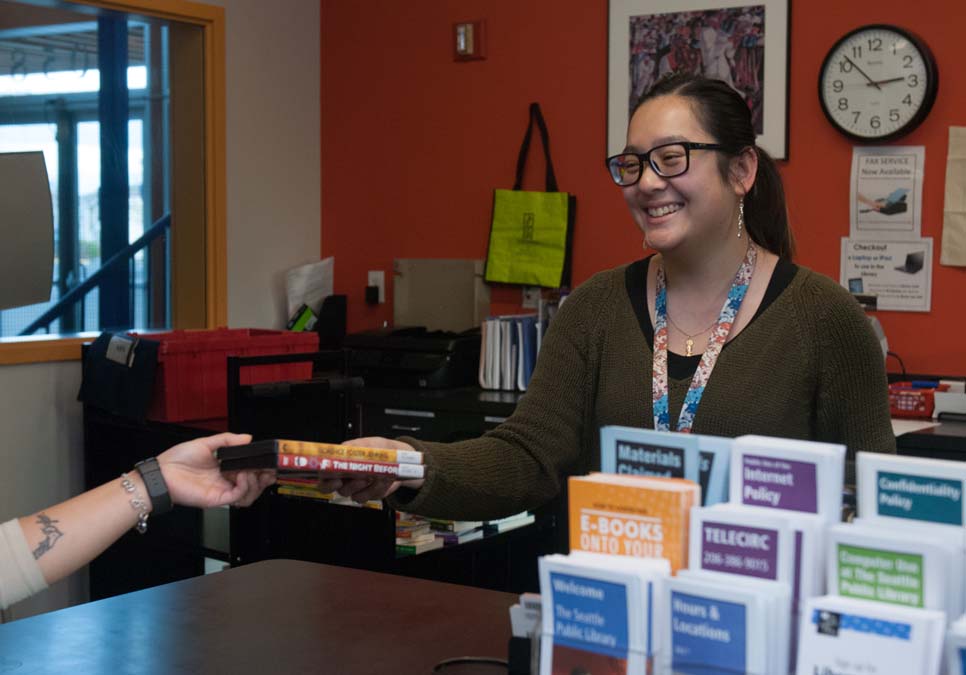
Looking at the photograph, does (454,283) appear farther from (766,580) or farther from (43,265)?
(766,580)

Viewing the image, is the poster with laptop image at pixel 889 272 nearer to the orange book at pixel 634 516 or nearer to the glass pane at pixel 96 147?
the glass pane at pixel 96 147

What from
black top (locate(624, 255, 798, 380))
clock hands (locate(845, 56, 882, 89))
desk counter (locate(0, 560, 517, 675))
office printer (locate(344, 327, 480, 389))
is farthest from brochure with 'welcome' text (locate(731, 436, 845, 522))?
office printer (locate(344, 327, 480, 389))

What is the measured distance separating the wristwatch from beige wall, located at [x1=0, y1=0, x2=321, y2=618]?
2779mm

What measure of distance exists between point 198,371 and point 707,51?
2.14 meters

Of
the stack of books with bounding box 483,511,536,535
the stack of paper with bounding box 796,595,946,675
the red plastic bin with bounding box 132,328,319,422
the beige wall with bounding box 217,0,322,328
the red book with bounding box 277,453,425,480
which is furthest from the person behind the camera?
the beige wall with bounding box 217,0,322,328

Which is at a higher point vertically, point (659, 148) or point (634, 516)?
point (659, 148)

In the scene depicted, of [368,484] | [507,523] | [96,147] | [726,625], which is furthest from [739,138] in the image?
[96,147]

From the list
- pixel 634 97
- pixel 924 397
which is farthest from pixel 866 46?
pixel 924 397

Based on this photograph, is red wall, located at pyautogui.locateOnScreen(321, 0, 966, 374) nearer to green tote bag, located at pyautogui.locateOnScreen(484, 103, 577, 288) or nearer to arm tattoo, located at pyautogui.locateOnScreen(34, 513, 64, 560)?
green tote bag, located at pyautogui.locateOnScreen(484, 103, 577, 288)

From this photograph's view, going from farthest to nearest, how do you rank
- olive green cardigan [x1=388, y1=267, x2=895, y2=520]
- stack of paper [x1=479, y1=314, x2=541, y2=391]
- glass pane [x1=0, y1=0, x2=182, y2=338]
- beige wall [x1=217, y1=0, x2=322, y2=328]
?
beige wall [x1=217, y1=0, x2=322, y2=328] < glass pane [x1=0, y1=0, x2=182, y2=338] < stack of paper [x1=479, y1=314, x2=541, y2=391] < olive green cardigan [x1=388, y1=267, x2=895, y2=520]

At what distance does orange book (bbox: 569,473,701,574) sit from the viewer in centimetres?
102

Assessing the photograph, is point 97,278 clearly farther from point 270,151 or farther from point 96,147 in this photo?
point 270,151

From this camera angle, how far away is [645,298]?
2.06 meters

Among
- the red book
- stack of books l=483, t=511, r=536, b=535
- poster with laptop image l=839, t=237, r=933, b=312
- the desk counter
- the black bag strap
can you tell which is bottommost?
stack of books l=483, t=511, r=536, b=535
